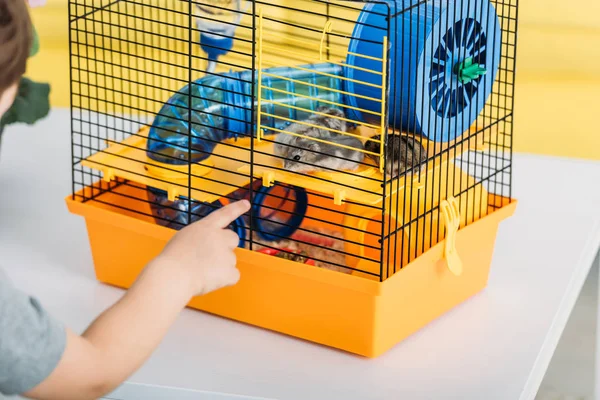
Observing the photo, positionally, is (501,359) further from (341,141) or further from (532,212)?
(532,212)

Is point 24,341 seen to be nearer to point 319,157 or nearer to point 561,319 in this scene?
point 319,157

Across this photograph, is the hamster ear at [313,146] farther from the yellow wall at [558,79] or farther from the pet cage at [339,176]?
the yellow wall at [558,79]

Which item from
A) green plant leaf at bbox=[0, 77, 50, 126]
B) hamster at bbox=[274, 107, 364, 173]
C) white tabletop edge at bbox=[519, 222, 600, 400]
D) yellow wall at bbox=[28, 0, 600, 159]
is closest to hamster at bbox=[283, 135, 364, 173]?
hamster at bbox=[274, 107, 364, 173]

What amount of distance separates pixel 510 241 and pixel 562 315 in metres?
0.18

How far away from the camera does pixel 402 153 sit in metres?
1.00

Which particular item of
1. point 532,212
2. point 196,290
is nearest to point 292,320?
point 196,290

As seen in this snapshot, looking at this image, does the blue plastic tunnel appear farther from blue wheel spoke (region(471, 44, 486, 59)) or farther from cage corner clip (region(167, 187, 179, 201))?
blue wheel spoke (region(471, 44, 486, 59))

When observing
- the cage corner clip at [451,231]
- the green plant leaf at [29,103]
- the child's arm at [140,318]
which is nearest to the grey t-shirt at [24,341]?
the child's arm at [140,318]

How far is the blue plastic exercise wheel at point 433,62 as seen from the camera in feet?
3.11

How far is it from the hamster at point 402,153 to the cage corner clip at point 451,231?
5 centimetres

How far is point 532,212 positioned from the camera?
1359 millimetres

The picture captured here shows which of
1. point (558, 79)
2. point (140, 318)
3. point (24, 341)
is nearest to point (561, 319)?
point (140, 318)

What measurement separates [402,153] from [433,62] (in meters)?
0.10

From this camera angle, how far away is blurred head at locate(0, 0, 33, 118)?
0.70 metres
